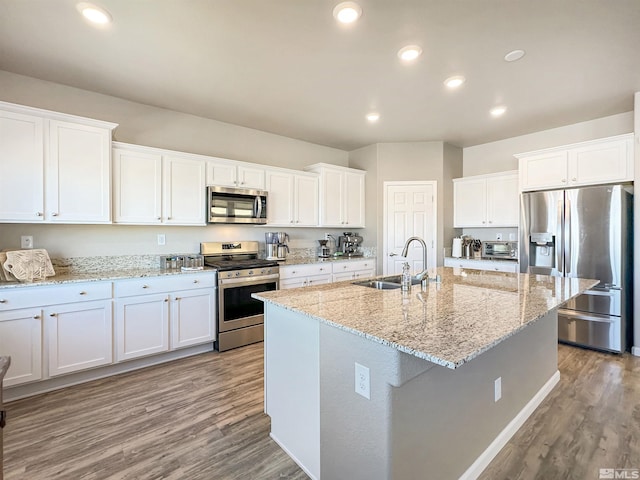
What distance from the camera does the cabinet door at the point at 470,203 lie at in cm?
483

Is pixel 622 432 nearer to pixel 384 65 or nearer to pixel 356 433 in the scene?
pixel 356 433

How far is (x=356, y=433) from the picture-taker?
1.41 m

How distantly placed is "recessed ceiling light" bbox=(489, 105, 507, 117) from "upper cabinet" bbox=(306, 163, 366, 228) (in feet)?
6.71

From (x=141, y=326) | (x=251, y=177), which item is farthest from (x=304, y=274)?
(x=141, y=326)

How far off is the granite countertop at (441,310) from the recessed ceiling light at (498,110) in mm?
2142

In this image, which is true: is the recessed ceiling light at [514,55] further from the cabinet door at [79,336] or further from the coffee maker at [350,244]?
the cabinet door at [79,336]

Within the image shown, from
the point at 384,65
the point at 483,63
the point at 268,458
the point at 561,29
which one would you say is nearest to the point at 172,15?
the point at 384,65

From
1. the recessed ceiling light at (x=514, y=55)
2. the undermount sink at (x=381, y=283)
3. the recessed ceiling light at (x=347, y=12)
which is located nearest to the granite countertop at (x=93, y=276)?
the undermount sink at (x=381, y=283)

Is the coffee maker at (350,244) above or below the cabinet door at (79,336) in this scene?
above

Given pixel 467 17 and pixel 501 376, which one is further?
pixel 467 17

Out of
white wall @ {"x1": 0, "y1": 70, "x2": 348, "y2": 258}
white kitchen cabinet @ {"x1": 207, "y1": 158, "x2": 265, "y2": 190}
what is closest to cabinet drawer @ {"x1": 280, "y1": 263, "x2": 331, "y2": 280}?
white wall @ {"x1": 0, "y1": 70, "x2": 348, "y2": 258}

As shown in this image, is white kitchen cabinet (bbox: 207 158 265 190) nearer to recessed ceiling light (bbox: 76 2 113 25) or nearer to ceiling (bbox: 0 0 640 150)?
ceiling (bbox: 0 0 640 150)

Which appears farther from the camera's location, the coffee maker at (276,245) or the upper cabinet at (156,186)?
the coffee maker at (276,245)

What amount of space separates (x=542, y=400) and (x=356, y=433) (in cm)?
190
